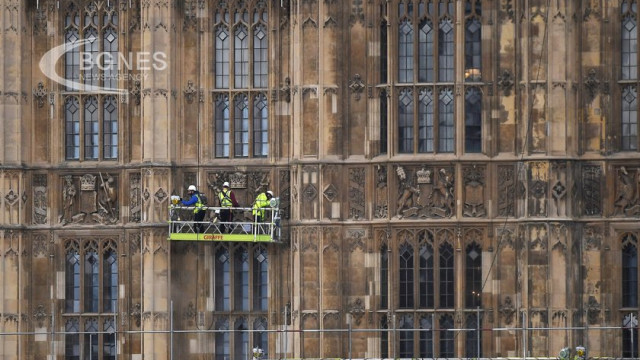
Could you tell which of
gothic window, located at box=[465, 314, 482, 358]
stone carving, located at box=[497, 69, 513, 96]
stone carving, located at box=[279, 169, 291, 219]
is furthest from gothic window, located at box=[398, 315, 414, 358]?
stone carving, located at box=[497, 69, 513, 96]

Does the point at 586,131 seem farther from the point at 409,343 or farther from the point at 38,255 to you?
the point at 38,255

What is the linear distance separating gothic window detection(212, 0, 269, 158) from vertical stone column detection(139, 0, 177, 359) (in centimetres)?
147

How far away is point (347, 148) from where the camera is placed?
6431 centimetres

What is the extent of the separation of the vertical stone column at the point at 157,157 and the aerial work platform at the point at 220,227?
499 mm

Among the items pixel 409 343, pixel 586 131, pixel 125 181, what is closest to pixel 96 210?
pixel 125 181

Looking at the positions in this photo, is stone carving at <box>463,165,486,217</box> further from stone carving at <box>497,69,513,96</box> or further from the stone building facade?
stone carving at <box>497,69,513,96</box>

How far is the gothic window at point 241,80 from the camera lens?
65.8m

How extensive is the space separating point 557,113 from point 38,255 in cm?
1628

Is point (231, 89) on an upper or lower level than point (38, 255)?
upper

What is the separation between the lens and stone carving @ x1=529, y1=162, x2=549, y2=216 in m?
63.1

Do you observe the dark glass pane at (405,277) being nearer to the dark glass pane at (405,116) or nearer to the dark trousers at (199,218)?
the dark glass pane at (405,116)

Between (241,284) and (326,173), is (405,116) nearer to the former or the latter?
(326,173)

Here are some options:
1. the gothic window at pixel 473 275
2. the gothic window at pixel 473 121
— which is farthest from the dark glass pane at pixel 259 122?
the gothic window at pixel 473 275

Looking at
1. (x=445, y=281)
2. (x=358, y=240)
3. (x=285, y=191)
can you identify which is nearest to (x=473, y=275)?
(x=445, y=281)
